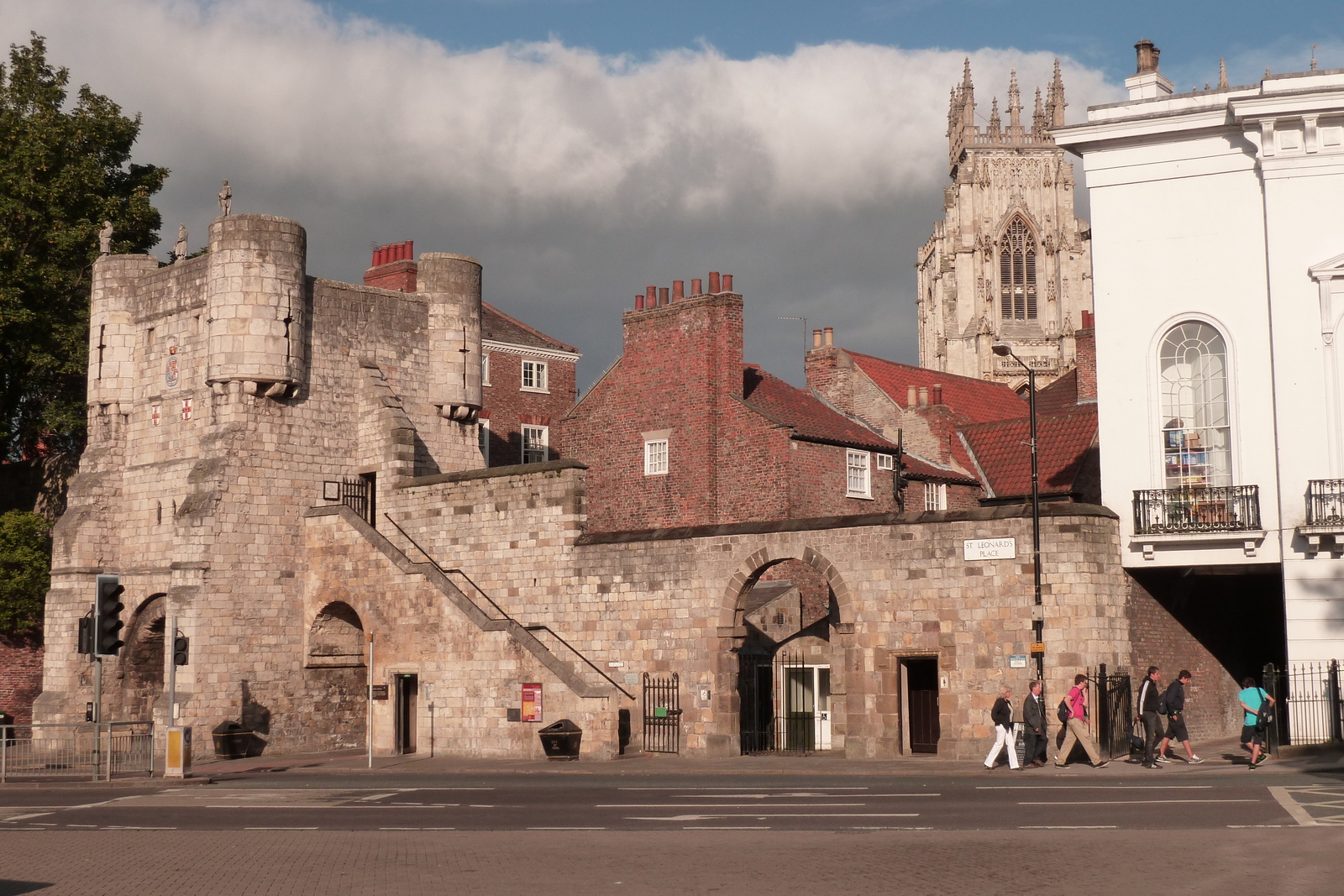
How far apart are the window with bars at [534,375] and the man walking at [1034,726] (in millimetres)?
33290

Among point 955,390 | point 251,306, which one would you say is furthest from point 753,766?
point 955,390

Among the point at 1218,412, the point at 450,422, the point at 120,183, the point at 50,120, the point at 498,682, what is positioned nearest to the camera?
the point at 1218,412

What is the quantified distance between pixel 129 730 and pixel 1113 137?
22932 mm

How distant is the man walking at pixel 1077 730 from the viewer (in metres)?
23.5

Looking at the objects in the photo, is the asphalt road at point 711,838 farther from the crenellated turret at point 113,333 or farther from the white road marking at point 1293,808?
the crenellated turret at point 113,333

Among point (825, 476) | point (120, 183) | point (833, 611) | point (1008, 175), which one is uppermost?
point (1008, 175)

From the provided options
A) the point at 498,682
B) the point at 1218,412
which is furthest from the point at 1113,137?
the point at 498,682

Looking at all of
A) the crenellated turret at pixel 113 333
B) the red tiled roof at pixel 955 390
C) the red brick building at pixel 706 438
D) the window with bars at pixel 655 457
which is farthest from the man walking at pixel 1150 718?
the crenellated turret at pixel 113 333

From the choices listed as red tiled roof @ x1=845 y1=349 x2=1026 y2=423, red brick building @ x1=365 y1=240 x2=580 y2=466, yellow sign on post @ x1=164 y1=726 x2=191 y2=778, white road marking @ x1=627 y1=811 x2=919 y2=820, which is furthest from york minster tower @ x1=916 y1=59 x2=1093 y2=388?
white road marking @ x1=627 y1=811 x2=919 y2=820

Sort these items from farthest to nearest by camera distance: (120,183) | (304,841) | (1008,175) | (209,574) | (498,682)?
(1008,175)
(120,183)
(209,574)
(498,682)
(304,841)

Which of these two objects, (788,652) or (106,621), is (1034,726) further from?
(106,621)

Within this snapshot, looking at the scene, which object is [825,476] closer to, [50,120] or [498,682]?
[498,682]

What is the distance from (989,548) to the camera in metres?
25.9

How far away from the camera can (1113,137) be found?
2820cm
